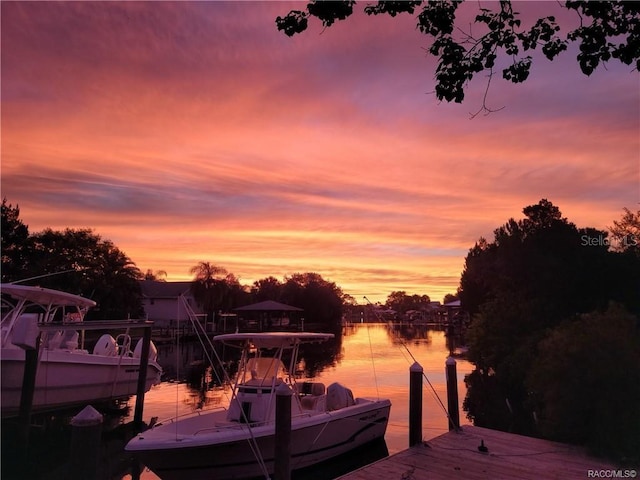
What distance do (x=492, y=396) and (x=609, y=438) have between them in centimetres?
1528

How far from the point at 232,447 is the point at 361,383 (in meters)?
20.2

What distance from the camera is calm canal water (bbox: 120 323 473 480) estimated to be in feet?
62.5

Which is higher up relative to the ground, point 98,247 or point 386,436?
point 98,247

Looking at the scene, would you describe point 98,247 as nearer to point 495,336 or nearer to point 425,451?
point 495,336

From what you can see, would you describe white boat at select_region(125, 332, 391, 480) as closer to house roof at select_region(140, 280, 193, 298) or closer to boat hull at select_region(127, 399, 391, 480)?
boat hull at select_region(127, 399, 391, 480)

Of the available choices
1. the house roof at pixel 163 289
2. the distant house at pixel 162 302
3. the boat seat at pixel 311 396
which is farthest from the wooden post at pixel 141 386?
the house roof at pixel 163 289

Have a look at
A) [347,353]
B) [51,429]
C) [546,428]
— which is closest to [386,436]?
[546,428]

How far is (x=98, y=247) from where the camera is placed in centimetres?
5934

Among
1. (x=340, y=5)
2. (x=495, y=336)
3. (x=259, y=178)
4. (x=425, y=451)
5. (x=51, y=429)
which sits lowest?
(x=51, y=429)

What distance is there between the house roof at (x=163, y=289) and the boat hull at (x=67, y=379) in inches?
2081

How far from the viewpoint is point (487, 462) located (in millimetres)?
10133

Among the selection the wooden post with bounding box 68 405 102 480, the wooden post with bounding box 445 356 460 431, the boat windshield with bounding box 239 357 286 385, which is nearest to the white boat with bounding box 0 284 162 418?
the boat windshield with bounding box 239 357 286 385

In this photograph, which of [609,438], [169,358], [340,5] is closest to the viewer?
[340,5]

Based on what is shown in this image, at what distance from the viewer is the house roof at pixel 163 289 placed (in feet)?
247
